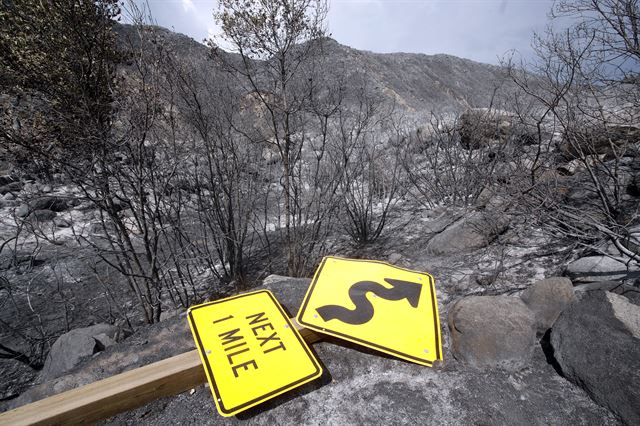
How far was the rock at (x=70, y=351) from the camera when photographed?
274cm

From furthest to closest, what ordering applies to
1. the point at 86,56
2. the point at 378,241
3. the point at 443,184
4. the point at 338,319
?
the point at 443,184 → the point at 378,241 → the point at 86,56 → the point at 338,319

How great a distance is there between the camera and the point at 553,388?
5.63 ft

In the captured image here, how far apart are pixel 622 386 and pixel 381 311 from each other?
112cm

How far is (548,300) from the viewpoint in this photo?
2.13 metres

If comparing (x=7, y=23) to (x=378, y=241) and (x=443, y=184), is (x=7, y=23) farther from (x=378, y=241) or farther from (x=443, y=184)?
(x=443, y=184)

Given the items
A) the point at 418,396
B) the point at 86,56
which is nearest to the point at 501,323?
the point at 418,396

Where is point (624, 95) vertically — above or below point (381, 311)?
above

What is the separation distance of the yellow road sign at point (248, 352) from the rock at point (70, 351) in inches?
63.4

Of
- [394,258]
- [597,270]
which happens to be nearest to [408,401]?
[597,270]

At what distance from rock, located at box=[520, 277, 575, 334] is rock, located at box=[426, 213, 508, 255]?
1.65 metres

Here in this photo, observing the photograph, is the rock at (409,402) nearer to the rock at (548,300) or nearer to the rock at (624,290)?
the rock at (548,300)

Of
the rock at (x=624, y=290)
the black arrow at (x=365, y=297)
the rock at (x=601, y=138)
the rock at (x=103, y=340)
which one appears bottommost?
the rock at (x=103, y=340)

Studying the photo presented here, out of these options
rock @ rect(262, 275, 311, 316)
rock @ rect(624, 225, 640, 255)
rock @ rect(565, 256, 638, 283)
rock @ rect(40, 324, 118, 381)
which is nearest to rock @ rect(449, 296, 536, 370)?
rock @ rect(565, 256, 638, 283)

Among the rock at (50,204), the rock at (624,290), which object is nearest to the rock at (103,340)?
the rock at (624,290)
